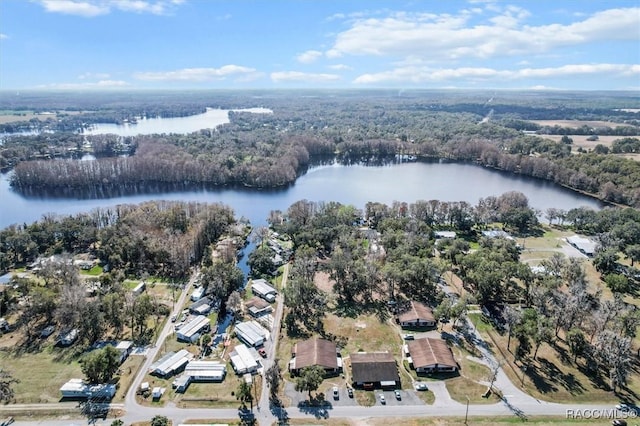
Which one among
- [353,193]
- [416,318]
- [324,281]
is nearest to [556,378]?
[416,318]

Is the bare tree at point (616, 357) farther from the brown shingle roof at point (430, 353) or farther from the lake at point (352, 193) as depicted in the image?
the lake at point (352, 193)

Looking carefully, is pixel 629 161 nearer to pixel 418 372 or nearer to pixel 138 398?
pixel 418 372

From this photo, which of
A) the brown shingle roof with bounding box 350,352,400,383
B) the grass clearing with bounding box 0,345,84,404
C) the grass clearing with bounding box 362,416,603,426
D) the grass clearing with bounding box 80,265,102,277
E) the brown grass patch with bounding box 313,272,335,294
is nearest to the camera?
the grass clearing with bounding box 362,416,603,426

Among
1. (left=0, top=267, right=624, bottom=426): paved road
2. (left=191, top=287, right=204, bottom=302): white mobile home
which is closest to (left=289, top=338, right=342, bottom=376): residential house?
(left=0, top=267, right=624, bottom=426): paved road

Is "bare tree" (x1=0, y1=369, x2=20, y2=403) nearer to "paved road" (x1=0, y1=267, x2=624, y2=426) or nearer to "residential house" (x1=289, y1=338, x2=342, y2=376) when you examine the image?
"paved road" (x1=0, y1=267, x2=624, y2=426)

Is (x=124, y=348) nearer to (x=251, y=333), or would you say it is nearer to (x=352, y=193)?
(x=251, y=333)
